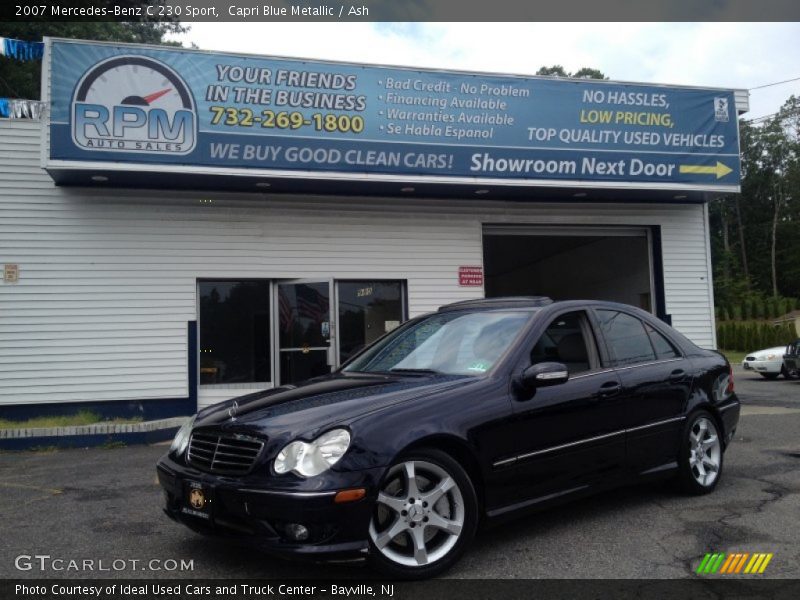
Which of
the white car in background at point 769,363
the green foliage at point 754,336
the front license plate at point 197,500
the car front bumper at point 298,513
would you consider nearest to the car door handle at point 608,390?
the car front bumper at point 298,513

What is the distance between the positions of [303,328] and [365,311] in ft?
3.61

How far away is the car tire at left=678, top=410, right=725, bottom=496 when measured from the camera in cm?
571

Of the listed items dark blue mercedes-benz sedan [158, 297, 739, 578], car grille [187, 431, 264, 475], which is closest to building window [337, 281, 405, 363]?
dark blue mercedes-benz sedan [158, 297, 739, 578]

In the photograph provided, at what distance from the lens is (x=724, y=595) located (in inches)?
150

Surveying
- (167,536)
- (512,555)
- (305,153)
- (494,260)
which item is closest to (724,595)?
(512,555)

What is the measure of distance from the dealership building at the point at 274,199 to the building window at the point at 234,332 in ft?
0.11

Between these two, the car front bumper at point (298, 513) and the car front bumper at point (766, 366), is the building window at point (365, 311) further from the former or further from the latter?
the car front bumper at point (766, 366)

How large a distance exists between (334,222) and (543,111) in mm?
3945

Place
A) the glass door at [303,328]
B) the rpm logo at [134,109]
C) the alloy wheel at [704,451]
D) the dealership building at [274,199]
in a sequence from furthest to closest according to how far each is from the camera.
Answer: the glass door at [303,328], the dealership building at [274,199], the rpm logo at [134,109], the alloy wheel at [704,451]

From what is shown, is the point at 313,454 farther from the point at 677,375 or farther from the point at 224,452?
the point at 677,375

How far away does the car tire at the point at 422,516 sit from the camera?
3.89m

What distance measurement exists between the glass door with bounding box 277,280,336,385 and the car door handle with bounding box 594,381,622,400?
23.4 ft

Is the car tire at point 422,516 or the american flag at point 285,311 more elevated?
the american flag at point 285,311

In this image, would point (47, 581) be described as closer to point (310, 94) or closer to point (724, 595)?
point (724, 595)
